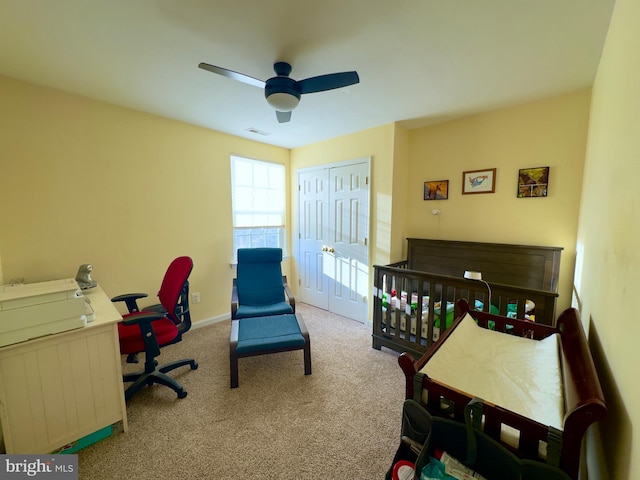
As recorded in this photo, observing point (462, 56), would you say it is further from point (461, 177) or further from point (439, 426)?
point (439, 426)

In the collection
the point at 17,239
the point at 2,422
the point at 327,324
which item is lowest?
the point at 327,324

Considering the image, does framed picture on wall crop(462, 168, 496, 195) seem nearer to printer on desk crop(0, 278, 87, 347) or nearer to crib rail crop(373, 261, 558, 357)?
crib rail crop(373, 261, 558, 357)

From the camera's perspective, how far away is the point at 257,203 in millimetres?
3883

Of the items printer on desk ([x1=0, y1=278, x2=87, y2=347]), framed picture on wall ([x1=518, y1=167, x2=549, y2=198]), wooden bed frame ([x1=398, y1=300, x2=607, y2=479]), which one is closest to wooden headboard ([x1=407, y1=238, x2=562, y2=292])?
framed picture on wall ([x1=518, y1=167, x2=549, y2=198])

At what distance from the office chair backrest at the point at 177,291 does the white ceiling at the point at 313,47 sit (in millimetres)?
1532

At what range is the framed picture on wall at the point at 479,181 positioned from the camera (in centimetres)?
276

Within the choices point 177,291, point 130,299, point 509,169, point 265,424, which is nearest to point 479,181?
point 509,169

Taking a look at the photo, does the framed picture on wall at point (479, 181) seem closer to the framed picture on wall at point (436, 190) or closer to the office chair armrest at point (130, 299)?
the framed picture on wall at point (436, 190)

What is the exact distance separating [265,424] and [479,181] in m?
3.06

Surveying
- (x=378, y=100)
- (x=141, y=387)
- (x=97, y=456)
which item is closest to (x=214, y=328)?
(x=141, y=387)

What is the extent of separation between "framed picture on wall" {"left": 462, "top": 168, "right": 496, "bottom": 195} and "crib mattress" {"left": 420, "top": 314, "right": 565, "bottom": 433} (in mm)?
1830

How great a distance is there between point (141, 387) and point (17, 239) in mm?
1619

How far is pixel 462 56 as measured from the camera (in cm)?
176

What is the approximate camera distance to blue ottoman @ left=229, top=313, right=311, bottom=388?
2092mm
